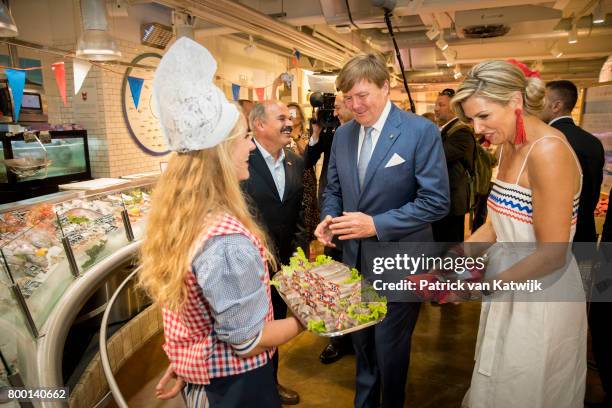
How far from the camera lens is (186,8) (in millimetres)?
4648

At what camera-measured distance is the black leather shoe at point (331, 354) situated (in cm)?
319

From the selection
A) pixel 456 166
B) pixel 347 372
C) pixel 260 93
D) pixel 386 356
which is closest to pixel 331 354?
pixel 347 372

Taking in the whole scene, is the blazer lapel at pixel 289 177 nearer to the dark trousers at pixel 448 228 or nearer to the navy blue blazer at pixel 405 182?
the navy blue blazer at pixel 405 182

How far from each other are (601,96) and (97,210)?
555 cm

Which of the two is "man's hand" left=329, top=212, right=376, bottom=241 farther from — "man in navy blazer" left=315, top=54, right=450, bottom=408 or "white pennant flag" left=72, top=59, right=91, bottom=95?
"white pennant flag" left=72, top=59, right=91, bottom=95

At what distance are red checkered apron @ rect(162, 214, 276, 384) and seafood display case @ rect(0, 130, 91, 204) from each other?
3.40m

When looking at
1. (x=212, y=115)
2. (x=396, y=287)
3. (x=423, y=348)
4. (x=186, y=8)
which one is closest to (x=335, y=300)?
(x=396, y=287)

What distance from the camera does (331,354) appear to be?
3209 mm

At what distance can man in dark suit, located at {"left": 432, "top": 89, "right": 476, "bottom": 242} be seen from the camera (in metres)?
4.04

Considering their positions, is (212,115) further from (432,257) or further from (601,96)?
(601,96)

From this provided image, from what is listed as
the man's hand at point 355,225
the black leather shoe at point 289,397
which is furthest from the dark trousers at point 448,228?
the man's hand at point 355,225

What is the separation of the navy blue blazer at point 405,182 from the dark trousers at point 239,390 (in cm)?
88

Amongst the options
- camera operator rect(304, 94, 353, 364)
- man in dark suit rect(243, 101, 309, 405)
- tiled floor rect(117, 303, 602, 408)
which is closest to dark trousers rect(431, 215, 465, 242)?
tiled floor rect(117, 303, 602, 408)

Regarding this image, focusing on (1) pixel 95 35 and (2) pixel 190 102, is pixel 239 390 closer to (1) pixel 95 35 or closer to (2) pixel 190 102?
(2) pixel 190 102
